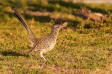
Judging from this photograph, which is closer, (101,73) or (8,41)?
(101,73)

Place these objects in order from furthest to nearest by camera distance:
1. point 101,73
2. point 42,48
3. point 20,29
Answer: point 20,29 < point 42,48 < point 101,73

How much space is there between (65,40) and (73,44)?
1.63ft

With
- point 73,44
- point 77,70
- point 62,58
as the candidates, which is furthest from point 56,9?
point 77,70

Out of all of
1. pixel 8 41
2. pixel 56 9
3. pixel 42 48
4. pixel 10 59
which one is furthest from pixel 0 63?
pixel 56 9

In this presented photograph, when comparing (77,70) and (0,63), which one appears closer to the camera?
(77,70)

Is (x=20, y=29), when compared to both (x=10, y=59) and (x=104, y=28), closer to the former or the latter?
(x=104, y=28)

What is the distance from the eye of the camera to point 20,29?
12.1 metres

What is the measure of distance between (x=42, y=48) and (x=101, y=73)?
148 cm

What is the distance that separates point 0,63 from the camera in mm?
7746

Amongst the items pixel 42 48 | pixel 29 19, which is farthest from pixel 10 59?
pixel 29 19

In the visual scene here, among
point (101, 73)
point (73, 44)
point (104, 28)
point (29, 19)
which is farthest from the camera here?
point (29, 19)

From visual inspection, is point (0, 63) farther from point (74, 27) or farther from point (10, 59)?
point (74, 27)

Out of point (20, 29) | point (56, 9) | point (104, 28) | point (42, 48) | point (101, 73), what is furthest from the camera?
point (56, 9)

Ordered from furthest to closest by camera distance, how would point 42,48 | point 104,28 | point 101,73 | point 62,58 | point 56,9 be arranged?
point 56,9 → point 104,28 → point 62,58 → point 42,48 → point 101,73
